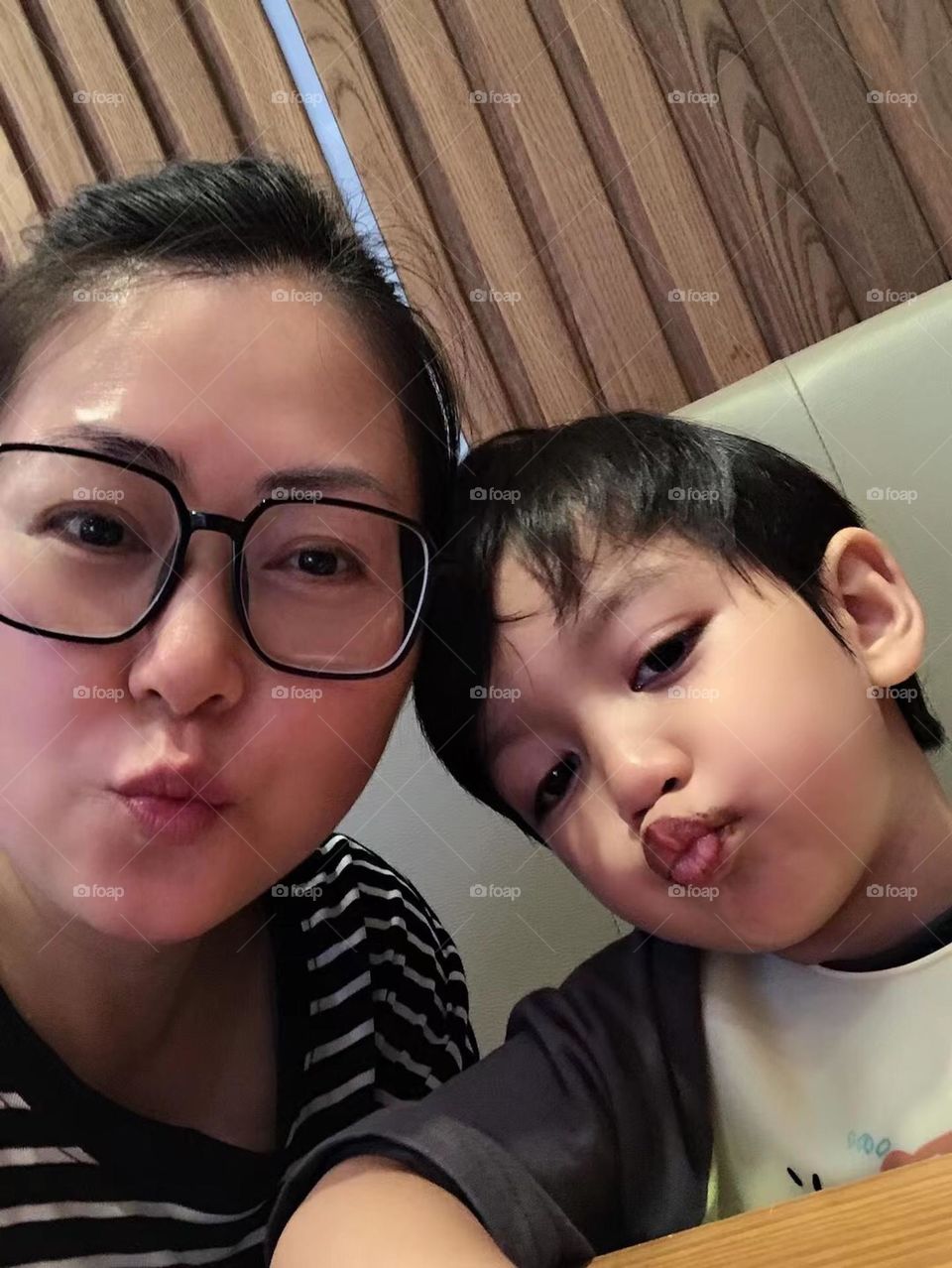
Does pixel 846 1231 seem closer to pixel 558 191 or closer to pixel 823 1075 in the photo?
pixel 823 1075

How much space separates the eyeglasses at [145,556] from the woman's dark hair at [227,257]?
0.09 m

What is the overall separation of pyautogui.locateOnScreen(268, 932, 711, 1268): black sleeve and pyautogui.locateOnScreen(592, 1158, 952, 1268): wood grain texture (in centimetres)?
12

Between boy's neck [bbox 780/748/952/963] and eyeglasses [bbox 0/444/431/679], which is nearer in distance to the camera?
eyeglasses [bbox 0/444/431/679]

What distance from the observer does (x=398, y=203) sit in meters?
1.24

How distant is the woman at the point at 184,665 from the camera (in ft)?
1.72

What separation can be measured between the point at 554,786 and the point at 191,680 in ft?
0.86

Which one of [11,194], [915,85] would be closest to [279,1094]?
[11,194]

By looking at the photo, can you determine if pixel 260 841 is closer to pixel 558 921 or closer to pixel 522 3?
pixel 558 921

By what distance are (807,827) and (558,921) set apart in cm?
40

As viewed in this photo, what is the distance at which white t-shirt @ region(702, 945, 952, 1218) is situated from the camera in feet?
1.93

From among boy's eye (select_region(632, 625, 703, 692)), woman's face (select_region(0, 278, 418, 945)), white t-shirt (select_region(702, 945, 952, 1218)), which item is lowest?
white t-shirt (select_region(702, 945, 952, 1218))

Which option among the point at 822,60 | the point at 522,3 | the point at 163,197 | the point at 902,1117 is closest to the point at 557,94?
the point at 522,3

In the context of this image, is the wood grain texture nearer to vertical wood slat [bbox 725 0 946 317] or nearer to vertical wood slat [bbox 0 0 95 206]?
vertical wood slat [bbox 725 0 946 317]

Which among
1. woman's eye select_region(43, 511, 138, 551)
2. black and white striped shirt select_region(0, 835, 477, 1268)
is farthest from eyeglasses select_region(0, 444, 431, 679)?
black and white striped shirt select_region(0, 835, 477, 1268)
